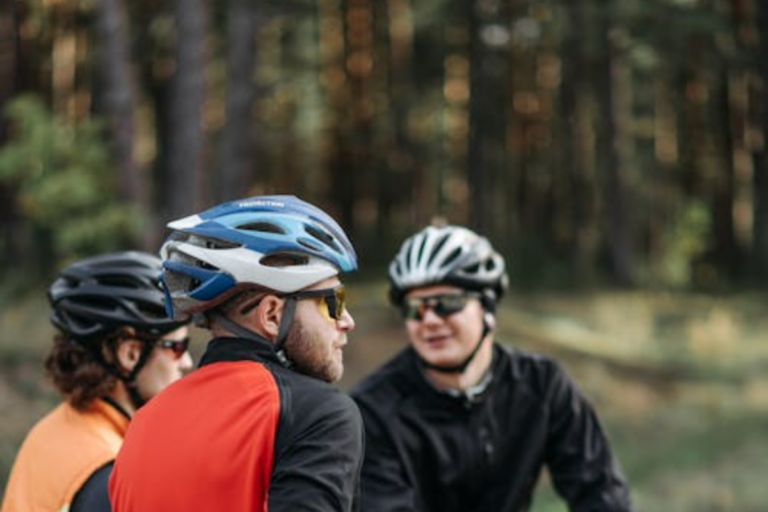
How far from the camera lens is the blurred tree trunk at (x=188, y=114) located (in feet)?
53.8

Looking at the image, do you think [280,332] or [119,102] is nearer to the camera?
[280,332]

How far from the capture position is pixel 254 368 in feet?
8.86

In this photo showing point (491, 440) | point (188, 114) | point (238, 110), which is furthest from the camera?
point (238, 110)

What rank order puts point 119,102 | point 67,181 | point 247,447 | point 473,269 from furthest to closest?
1. point 119,102
2. point 67,181
3. point 473,269
4. point 247,447

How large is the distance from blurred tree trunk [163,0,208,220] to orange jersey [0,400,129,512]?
12678 millimetres

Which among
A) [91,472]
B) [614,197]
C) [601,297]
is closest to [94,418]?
[91,472]

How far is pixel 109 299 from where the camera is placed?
4.20 meters

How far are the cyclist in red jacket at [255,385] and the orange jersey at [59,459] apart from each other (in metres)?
0.78

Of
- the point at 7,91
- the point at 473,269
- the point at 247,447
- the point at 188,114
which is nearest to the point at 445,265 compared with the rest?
the point at 473,269

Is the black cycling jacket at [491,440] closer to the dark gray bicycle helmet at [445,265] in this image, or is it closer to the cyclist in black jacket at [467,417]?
the cyclist in black jacket at [467,417]

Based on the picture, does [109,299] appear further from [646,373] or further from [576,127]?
[576,127]

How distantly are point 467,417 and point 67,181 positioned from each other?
1159cm

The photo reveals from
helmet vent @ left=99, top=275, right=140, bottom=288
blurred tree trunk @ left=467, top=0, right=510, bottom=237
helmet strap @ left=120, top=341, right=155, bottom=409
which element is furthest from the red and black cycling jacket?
blurred tree trunk @ left=467, top=0, right=510, bottom=237

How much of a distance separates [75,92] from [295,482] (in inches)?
1082
